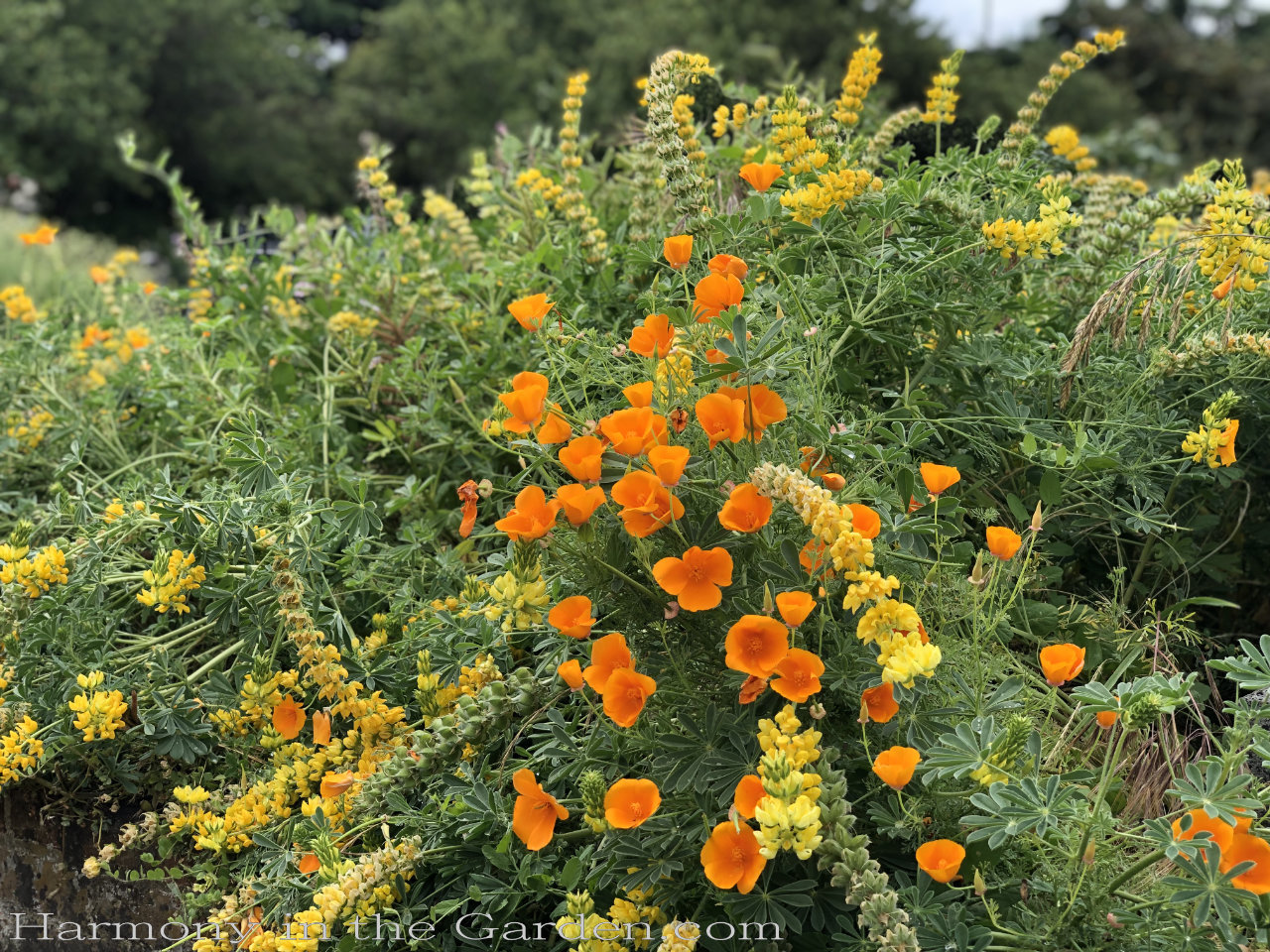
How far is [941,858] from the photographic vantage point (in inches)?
44.6

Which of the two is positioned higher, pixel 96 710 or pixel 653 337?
pixel 653 337

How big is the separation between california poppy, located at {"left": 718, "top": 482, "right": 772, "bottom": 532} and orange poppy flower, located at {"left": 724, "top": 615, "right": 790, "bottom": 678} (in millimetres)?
112

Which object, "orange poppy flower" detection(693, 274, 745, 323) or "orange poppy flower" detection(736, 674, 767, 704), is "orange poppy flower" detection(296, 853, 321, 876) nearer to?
"orange poppy flower" detection(736, 674, 767, 704)

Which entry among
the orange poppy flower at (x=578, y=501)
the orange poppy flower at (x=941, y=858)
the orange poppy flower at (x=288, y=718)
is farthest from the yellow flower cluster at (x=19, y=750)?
the orange poppy flower at (x=941, y=858)

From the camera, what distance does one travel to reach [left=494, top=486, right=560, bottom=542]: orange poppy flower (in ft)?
4.01

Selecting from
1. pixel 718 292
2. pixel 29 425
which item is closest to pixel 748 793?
pixel 718 292

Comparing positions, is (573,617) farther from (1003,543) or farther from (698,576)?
(1003,543)

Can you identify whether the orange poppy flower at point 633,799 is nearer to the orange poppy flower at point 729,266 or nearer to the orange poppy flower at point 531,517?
the orange poppy flower at point 531,517

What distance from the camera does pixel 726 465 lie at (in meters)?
1.39

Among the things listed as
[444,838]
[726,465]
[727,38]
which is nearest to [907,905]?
[726,465]

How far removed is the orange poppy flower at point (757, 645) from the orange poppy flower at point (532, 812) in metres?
0.35

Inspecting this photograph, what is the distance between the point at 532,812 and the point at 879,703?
1.60ft

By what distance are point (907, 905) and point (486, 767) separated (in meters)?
0.68

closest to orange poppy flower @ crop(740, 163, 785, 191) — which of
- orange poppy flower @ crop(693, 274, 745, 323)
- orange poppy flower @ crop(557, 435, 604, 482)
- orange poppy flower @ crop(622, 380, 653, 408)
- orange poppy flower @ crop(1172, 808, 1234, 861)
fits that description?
orange poppy flower @ crop(693, 274, 745, 323)
